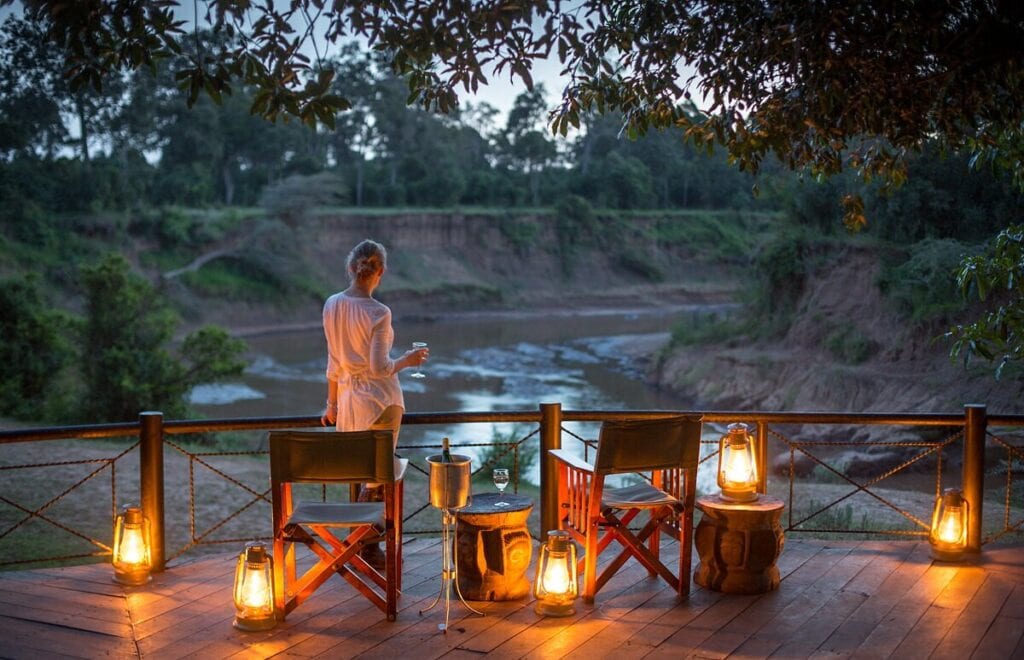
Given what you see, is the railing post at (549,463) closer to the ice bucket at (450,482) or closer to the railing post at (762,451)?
the ice bucket at (450,482)

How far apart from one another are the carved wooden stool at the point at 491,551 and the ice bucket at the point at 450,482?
197 mm

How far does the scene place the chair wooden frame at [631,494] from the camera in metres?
4.39

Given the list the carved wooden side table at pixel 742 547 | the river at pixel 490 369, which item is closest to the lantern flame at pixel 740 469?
the carved wooden side table at pixel 742 547

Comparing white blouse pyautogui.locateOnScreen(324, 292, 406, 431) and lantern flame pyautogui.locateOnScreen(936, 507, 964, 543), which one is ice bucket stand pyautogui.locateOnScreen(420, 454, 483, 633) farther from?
lantern flame pyautogui.locateOnScreen(936, 507, 964, 543)

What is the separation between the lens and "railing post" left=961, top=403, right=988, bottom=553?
17.6ft

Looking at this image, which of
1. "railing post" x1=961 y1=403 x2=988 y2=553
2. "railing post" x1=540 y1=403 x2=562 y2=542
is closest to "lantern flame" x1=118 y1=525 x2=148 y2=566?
"railing post" x1=540 y1=403 x2=562 y2=542

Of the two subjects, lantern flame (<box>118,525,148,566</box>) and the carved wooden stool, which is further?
lantern flame (<box>118,525,148,566</box>)

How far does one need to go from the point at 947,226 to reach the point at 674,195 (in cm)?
3459

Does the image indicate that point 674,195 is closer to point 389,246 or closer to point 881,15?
point 389,246

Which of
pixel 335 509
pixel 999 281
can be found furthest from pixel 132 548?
pixel 999 281

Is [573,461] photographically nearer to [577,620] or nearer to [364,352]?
[577,620]

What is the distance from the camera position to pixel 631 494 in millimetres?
4648

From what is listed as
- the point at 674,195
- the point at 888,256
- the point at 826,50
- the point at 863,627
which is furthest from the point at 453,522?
the point at 674,195

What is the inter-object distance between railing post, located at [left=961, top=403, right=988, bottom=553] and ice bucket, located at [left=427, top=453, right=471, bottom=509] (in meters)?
2.73
